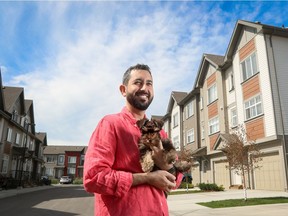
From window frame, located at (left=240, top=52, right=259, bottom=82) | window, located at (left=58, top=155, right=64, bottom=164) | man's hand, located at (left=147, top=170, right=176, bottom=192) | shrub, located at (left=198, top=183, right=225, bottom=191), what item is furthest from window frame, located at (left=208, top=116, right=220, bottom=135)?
window, located at (left=58, top=155, right=64, bottom=164)

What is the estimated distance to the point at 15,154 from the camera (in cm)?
3412

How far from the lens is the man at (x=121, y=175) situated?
168cm

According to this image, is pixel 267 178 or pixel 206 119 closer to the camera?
pixel 267 178

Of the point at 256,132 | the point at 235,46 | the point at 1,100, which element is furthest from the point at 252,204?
the point at 1,100

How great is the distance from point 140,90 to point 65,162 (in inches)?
3195

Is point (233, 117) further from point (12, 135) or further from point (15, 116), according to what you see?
point (15, 116)

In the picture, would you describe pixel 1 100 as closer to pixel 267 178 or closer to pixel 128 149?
pixel 267 178

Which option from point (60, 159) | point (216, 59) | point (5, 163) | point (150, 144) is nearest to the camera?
point (150, 144)

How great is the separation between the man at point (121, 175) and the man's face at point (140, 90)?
178 mm

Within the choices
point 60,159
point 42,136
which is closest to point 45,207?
point 42,136

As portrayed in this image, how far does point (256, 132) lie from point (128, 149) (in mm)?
18431

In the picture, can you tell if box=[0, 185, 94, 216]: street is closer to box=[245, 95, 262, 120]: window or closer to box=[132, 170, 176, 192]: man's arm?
box=[132, 170, 176, 192]: man's arm

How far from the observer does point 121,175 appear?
169 centimetres

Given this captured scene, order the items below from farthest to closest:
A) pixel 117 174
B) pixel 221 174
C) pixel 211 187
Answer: pixel 221 174 < pixel 211 187 < pixel 117 174
